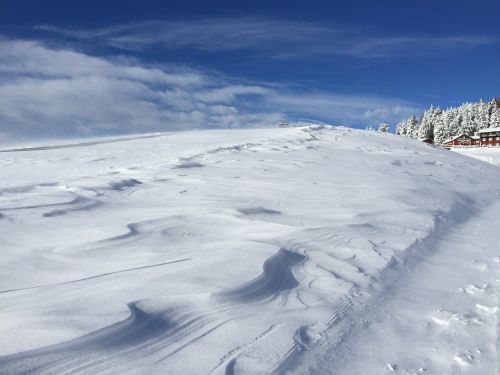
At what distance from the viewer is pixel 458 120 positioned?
83.6 meters

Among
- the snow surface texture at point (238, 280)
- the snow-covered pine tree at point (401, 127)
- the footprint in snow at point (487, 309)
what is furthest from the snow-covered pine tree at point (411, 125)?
the footprint in snow at point (487, 309)

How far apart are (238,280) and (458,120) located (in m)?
89.8

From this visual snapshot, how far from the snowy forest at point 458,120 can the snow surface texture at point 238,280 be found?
76.0 meters

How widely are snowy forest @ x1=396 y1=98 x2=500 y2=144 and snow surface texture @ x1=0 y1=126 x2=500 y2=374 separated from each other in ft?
249

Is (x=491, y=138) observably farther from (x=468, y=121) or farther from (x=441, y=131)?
(x=468, y=121)

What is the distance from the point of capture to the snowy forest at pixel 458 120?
77.9 meters

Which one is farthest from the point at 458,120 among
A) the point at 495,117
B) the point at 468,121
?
the point at 495,117

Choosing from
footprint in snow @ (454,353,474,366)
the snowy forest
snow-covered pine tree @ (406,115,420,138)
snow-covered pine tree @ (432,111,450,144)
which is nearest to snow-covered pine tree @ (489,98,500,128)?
the snowy forest

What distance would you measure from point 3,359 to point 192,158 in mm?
10098

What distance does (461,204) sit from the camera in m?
9.10

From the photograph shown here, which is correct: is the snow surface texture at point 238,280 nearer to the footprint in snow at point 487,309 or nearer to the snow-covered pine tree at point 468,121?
the footprint in snow at point 487,309

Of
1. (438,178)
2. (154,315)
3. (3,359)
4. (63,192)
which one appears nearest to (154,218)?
(63,192)

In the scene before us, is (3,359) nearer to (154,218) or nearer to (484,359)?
(484,359)

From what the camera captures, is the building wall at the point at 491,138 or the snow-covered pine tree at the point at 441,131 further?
the snow-covered pine tree at the point at 441,131
